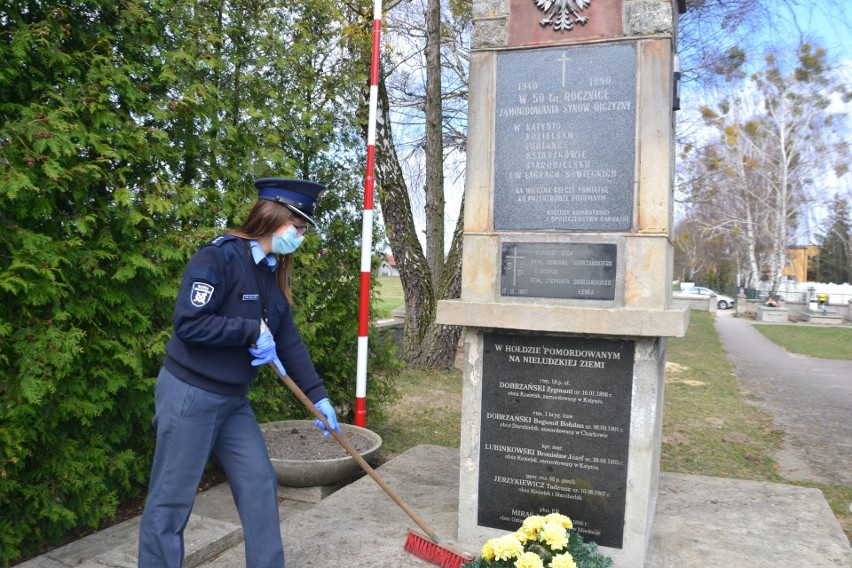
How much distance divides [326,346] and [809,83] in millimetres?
34373

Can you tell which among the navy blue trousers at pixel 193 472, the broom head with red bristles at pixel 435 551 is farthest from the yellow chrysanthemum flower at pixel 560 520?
the navy blue trousers at pixel 193 472

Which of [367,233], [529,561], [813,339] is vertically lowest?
[813,339]

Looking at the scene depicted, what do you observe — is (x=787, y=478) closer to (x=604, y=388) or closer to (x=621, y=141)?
(x=604, y=388)

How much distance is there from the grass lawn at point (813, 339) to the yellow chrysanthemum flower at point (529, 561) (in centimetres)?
1566

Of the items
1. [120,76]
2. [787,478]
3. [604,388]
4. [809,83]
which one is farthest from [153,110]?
[809,83]

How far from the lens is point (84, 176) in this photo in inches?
146

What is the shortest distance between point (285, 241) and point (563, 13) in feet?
6.21

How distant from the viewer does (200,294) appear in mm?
2730

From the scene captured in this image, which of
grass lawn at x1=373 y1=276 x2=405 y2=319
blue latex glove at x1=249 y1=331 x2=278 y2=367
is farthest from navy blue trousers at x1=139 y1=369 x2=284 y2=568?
grass lawn at x1=373 y1=276 x2=405 y2=319

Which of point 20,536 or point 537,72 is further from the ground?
point 537,72

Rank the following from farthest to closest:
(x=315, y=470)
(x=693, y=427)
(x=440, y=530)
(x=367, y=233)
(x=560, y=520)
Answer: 1. (x=693, y=427)
2. (x=367, y=233)
3. (x=315, y=470)
4. (x=440, y=530)
5. (x=560, y=520)

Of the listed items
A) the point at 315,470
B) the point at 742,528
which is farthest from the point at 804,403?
the point at 315,470

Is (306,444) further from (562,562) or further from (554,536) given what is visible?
(562,562)

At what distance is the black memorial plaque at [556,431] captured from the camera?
11.2ft
